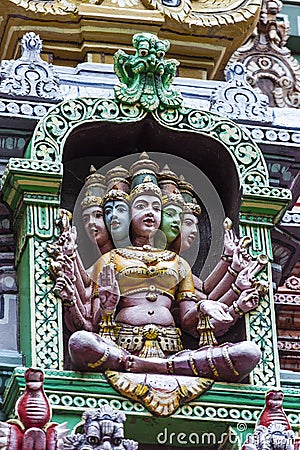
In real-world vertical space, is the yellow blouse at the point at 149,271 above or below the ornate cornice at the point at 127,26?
below

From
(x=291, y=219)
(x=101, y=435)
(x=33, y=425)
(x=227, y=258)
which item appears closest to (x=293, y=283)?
(x=291, y=219)

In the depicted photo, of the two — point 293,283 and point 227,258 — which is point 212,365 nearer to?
point 227,258

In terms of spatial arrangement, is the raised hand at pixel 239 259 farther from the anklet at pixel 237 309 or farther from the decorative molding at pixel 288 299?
the decorative molding at pixel 288 299

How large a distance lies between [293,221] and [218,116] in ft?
2.41

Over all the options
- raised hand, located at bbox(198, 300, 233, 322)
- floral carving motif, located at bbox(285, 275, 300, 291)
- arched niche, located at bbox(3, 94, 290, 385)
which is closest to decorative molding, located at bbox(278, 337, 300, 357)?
floral carving motif, located at bbox(285, 275, 300, 291)

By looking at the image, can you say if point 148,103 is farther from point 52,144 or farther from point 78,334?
point 78,334

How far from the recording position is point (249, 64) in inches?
571

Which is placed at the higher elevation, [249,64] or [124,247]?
[249,64]

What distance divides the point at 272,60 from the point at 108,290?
3364mm

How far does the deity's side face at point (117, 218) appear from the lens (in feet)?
39.5

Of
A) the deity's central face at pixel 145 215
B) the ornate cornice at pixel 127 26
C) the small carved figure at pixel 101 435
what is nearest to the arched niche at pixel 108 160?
the deity's central face at pixel 145 215

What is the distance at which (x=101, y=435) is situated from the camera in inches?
426

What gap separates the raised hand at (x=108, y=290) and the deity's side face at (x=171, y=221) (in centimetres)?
56

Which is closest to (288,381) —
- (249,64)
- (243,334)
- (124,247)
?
(243,334)
